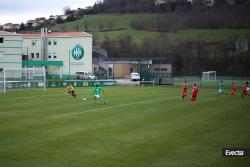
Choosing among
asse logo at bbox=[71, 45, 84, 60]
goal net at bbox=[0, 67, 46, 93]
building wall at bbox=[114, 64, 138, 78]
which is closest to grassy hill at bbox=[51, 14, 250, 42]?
building wall at bbox=[114, 64, 138, 78]

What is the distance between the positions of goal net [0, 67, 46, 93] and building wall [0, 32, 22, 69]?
61.5ft

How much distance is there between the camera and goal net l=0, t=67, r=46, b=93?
181 feet

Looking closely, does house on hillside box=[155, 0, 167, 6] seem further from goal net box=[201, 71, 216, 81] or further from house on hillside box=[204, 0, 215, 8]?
goal net box=[201, 71, 216, 81]

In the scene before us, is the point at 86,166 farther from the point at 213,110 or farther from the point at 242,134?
the point at 213,110

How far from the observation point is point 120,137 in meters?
19.2

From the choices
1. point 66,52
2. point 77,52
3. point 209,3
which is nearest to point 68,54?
point 66,52

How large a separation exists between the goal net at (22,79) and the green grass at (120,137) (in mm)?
25066

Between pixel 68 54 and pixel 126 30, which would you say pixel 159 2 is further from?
pixel 68 54

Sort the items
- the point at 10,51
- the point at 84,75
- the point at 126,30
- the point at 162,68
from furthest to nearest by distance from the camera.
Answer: the point at 126,30, the point at 162,68, the point at 84,75, the point at 10,51

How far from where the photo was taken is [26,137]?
19031mm

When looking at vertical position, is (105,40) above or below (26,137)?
above

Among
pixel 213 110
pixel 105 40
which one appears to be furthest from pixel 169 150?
pixel 105 40

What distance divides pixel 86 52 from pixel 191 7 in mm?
90043

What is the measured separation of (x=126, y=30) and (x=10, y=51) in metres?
66.3
